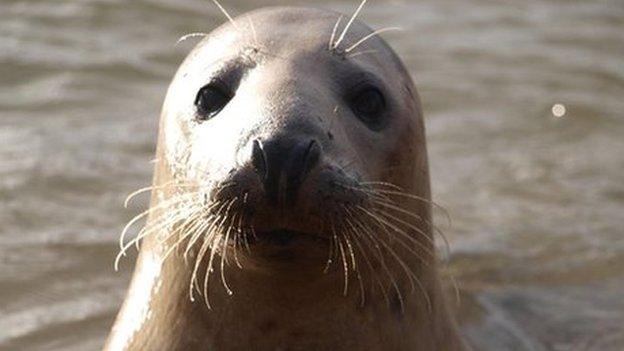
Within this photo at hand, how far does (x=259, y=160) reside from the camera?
4.28m

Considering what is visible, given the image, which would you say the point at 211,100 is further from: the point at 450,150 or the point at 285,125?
the point at 450,150

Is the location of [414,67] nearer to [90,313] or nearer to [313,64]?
[90,313]

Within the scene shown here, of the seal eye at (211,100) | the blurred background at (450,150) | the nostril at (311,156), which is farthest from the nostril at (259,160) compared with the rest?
the blurred background at (450,150)

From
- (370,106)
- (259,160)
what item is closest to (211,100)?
(370,106)

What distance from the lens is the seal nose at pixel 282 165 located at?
4242 mm

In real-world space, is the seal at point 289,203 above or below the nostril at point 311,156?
below

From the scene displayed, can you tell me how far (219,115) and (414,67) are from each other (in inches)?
200

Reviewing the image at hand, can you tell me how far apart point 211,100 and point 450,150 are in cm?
394

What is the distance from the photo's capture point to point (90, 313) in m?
6.76

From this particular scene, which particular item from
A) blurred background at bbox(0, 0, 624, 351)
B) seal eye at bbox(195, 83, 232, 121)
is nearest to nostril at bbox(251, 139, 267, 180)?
seal eye at bbox(195, 83, 232, 121)

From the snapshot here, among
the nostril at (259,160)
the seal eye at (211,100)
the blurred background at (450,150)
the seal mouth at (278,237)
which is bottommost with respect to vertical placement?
the blurred background at (450,150)

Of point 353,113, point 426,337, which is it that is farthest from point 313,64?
point 426,337

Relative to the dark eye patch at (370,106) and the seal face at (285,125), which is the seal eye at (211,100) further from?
the dark eye patch at (370,106)

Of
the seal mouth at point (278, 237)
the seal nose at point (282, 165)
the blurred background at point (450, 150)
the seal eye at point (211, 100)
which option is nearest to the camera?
the seal nose at point (282, 165)
